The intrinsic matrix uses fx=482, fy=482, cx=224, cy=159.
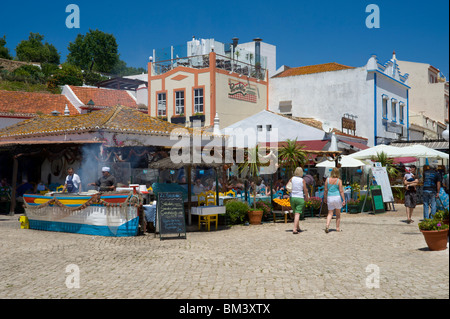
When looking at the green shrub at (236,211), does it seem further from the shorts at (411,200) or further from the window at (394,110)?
the window at (394,110)

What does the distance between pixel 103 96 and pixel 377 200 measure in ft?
92.8

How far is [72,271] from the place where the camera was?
794 centimetres

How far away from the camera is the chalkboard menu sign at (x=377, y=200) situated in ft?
56.1

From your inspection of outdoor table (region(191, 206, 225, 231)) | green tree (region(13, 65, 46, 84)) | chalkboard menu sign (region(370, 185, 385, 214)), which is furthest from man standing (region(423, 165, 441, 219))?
green tree (region(13, 65, 46, 84))

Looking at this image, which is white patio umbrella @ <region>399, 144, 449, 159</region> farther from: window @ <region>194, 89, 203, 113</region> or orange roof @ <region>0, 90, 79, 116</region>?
orange roof @ <region>0, 90, 79, 116</region>

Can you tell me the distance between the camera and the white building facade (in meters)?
30.0

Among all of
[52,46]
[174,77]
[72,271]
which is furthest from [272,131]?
[52,46]

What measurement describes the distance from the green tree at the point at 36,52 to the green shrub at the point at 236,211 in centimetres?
6164

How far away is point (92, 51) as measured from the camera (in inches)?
2773

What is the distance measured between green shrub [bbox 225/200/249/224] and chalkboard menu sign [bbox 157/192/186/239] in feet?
8.25

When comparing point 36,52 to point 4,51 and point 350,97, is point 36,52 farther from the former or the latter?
point 350,97

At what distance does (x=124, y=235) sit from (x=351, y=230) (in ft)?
19.1

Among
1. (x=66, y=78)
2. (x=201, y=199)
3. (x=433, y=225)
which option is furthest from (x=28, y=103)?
(x=433, y=225)
